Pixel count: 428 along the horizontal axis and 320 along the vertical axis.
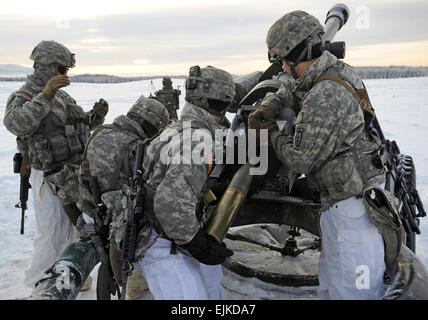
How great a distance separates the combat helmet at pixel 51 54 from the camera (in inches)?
198

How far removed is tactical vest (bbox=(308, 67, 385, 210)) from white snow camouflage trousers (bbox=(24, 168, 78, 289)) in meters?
3.21

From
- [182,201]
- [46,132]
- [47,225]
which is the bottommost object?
[47,225]

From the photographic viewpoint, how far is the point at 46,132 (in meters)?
5.00

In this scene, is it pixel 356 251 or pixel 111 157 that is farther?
pixel 111 157

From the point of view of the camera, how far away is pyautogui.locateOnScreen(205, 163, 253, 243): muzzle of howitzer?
3.18 metres

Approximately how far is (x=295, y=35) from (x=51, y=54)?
123 inches

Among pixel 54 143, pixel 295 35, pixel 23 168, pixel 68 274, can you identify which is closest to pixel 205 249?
pixel 68 274

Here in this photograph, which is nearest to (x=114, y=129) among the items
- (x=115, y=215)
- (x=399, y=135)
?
(x=115, y=215)

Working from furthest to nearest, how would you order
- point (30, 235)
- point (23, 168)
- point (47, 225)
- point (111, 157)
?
point (30, 235), point (23, 168), point (47, 225), point (111, 157)

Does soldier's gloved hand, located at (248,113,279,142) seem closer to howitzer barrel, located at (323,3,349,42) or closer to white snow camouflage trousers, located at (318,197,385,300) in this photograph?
white snow camouflage trousers, located at (318,197,385,300)

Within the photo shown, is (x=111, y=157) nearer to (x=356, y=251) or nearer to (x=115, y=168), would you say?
(x=115, y=168)

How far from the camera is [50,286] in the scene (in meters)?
2.93

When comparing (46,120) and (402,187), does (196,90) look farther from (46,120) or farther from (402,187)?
(402,187)
